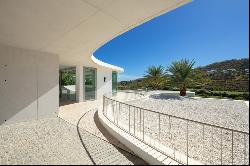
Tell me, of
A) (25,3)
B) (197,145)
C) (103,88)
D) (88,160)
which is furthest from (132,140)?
(103,88)

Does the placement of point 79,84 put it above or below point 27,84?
below

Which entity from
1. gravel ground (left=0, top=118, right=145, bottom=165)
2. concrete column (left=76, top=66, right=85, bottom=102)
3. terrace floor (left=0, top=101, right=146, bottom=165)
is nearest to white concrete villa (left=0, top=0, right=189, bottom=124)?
terrace floor (left=0, top=101, right=146, bottom=165)

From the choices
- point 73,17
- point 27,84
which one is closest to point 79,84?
point 27,84

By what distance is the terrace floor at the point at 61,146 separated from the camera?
140 inches

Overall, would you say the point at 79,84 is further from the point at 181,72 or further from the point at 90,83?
the point at 181,72

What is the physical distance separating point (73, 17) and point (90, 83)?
1105 centimetres

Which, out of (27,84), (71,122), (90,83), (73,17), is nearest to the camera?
(73,17)

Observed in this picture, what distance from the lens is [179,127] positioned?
21.4 ft

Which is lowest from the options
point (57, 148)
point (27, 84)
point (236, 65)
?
point (57, 148)

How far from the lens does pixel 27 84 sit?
681 cm

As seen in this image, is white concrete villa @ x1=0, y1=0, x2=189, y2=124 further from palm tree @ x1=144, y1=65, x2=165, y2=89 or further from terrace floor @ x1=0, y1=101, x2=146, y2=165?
palm tree @ x1=144, y1=65, x2=165, y2=89

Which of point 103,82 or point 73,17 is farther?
point 103,82

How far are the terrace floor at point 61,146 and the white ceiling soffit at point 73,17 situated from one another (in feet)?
10.2

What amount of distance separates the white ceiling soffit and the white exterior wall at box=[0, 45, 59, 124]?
1460mm
